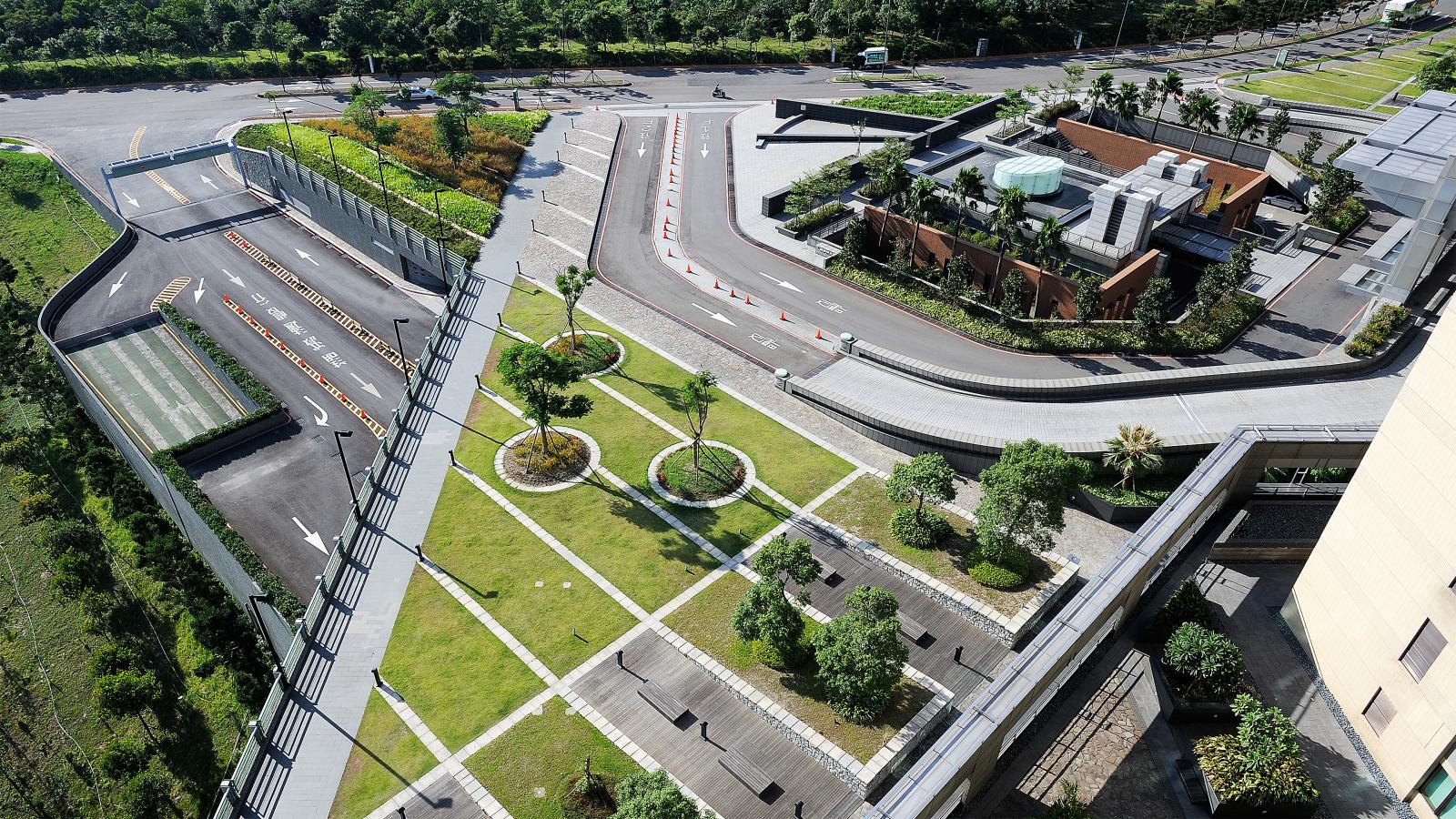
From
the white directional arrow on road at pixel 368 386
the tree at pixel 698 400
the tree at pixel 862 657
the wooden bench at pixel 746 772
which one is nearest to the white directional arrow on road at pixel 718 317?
the tree at pixel 698 400

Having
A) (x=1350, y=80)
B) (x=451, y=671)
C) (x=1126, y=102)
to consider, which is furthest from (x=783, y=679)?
(x=1350, y=80)

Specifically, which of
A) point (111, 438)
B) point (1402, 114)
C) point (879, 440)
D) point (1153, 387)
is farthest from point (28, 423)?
point (1402, 114)

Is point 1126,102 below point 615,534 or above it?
above

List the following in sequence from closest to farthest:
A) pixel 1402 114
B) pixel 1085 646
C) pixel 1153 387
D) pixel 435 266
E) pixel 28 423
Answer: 1. pixel 1085 646
2. pixel 1153 387
3. pixel 1402 114
4. pixel 28 423
5. pixel 435 266

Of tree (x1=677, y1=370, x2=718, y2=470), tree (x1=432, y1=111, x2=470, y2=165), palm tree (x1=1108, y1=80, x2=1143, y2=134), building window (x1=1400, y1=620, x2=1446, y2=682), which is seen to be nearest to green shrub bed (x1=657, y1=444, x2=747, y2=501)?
tree (x1=677, y1=370, x2=718, y2=470)

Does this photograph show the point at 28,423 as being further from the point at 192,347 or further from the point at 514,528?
the point at 514,528

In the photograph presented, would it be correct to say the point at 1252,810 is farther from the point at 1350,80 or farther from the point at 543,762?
the point at 1350,80

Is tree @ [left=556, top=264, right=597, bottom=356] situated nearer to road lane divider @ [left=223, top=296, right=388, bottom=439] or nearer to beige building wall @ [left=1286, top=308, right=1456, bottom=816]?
road lane divider @ [left=223, top=296, right=388, bottom=439]
